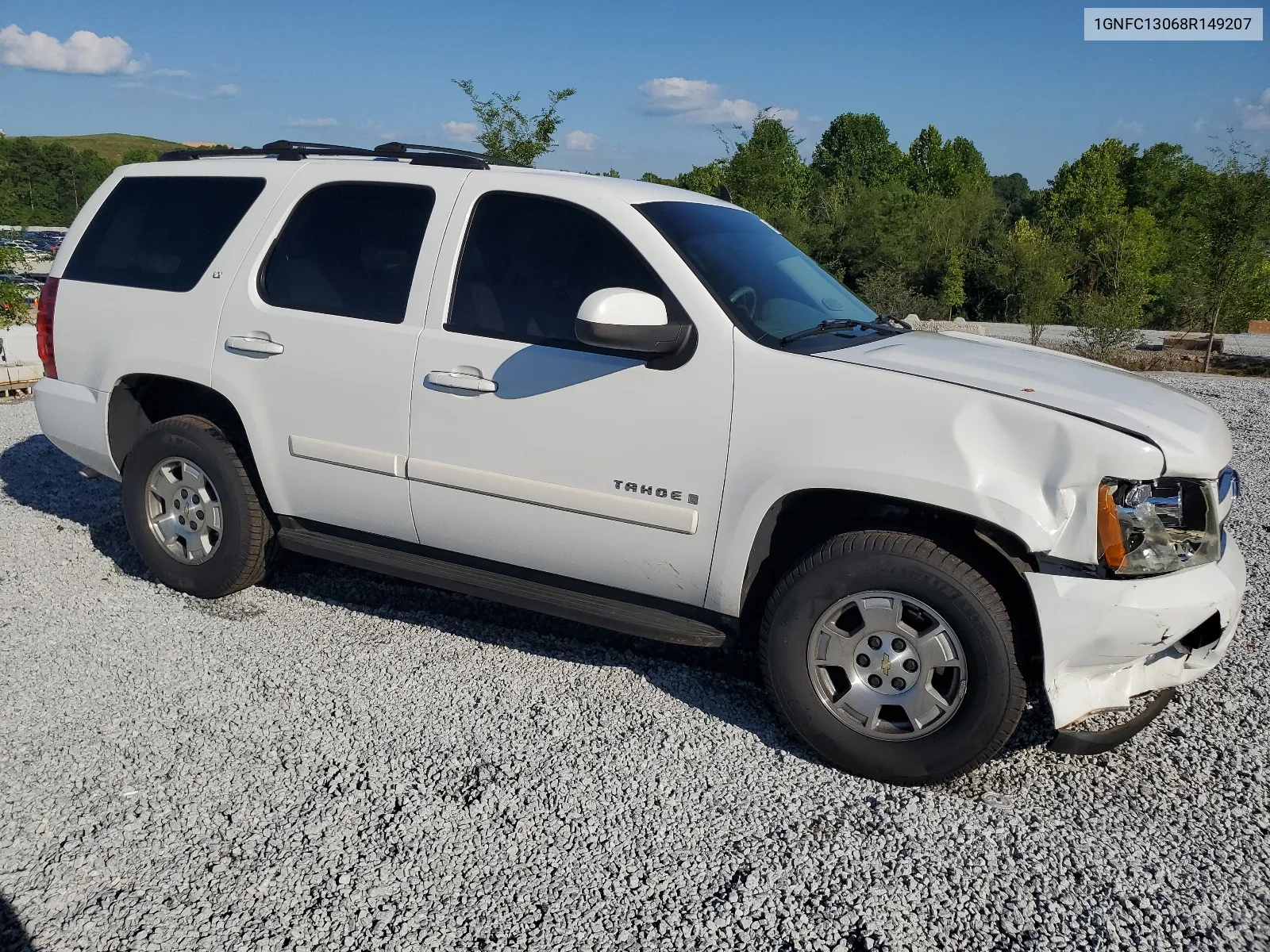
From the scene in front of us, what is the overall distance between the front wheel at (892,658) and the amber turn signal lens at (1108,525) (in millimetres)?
358

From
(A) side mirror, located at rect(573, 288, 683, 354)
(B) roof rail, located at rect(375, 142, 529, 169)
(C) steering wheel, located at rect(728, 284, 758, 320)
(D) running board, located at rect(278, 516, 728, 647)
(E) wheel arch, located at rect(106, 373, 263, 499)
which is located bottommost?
(D) running board, located at rect(278, 516, 728, 647)

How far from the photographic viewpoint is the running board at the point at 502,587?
3.53 metres

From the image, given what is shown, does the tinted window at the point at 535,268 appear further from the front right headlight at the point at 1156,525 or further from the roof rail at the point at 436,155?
the front right headlight at the point at 1156,525

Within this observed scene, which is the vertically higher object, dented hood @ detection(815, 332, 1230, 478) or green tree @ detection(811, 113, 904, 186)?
green tree @ detection(811, 113, 904, 186)

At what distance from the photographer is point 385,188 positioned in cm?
412

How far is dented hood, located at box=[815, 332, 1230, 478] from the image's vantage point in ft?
9.71

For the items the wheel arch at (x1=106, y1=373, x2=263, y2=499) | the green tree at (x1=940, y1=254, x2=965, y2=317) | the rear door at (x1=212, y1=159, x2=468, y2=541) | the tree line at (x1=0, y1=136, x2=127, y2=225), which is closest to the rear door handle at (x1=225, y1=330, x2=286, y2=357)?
the rear door at (x1=212, y1=159, x2=468, y2=541)

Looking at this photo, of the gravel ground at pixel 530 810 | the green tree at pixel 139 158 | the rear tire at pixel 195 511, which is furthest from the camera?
the green tree at pixel 139 158

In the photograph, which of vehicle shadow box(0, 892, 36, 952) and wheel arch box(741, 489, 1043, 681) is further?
wheel arch box(741, 489, 1043, 681)

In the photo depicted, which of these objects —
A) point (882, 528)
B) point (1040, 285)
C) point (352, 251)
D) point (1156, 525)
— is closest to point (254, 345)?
point (352, 251)

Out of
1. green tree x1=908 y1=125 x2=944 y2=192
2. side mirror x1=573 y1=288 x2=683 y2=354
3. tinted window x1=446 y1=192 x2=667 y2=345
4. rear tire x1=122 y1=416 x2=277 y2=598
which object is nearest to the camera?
side mirror x1=573 y1=288 x2=683 y2=354

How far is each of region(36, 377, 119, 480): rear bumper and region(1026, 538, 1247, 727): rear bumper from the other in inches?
169

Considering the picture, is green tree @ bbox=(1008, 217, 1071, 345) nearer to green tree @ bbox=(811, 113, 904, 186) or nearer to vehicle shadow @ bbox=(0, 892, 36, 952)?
vehicle shadow @ bbox=(0, 892, 36, 952)

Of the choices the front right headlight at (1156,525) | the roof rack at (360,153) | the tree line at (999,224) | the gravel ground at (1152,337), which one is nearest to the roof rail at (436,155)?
the roof rack at (360,153)
